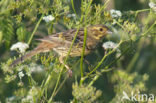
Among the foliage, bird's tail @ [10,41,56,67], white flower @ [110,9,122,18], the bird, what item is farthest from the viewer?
the bird

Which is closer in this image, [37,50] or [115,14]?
[115,14]

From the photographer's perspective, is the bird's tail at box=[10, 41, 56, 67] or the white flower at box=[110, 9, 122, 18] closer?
the bird's tail at box=[10, 41, 56, 67]

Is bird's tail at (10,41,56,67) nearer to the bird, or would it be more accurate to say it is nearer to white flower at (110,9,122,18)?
the bird

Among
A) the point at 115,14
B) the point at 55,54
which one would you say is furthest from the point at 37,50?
the point at 115,14

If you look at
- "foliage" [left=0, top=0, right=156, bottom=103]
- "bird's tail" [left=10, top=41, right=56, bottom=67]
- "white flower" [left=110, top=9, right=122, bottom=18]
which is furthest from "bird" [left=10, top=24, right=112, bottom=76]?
"white flower" [left=110, top=9, right=122, bottom=18]

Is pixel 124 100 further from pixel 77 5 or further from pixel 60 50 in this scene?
pixel 77 5

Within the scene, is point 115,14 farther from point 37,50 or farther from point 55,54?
point 37,50

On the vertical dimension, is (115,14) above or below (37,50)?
above

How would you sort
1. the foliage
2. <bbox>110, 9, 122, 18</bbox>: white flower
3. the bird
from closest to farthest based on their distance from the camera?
the foliage → <bbox>110, 9, 122, 18</bbox>: white flower → the bird

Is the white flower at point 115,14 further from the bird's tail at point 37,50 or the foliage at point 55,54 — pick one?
the bird's tail at point 37,50

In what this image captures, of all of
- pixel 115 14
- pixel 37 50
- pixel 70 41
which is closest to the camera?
pixel 115 14

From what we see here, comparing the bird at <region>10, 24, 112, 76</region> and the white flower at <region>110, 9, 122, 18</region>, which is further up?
the white flower at <region>110, 9, 122, 18</region>

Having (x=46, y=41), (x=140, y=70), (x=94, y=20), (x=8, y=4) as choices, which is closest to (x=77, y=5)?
(x=46, y=41)
